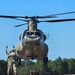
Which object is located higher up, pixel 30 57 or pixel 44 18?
pixel 44 18

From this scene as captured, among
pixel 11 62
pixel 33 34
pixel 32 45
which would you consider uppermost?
pixel 33 34

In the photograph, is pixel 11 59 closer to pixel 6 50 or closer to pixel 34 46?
pixel 6 50

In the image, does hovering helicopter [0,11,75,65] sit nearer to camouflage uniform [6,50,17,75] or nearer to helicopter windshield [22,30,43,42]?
helicopter windshield [22,30,43,42]

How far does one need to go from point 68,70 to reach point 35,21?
118030 millimetres

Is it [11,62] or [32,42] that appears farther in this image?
[32,42]

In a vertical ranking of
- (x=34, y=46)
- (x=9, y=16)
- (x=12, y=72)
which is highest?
(x=9, y=16)

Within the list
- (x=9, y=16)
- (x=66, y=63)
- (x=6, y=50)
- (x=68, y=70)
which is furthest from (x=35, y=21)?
(x=66, y=63)

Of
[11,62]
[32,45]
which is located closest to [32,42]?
[32,45]

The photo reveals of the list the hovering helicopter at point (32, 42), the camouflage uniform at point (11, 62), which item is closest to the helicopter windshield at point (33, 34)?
the hovering helicopter at point (32, 42)

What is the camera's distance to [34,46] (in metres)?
25.7

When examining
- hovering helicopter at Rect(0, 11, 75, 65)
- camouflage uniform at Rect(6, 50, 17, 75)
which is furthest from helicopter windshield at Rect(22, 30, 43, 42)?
camouflage uniform at Rect(6, 50, 17, 75)

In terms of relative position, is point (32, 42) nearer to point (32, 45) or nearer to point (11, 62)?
point (32, 45)

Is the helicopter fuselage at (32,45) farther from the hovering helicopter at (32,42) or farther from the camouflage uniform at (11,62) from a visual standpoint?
the camouflage uniform at (11,62)

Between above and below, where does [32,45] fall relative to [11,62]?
above
